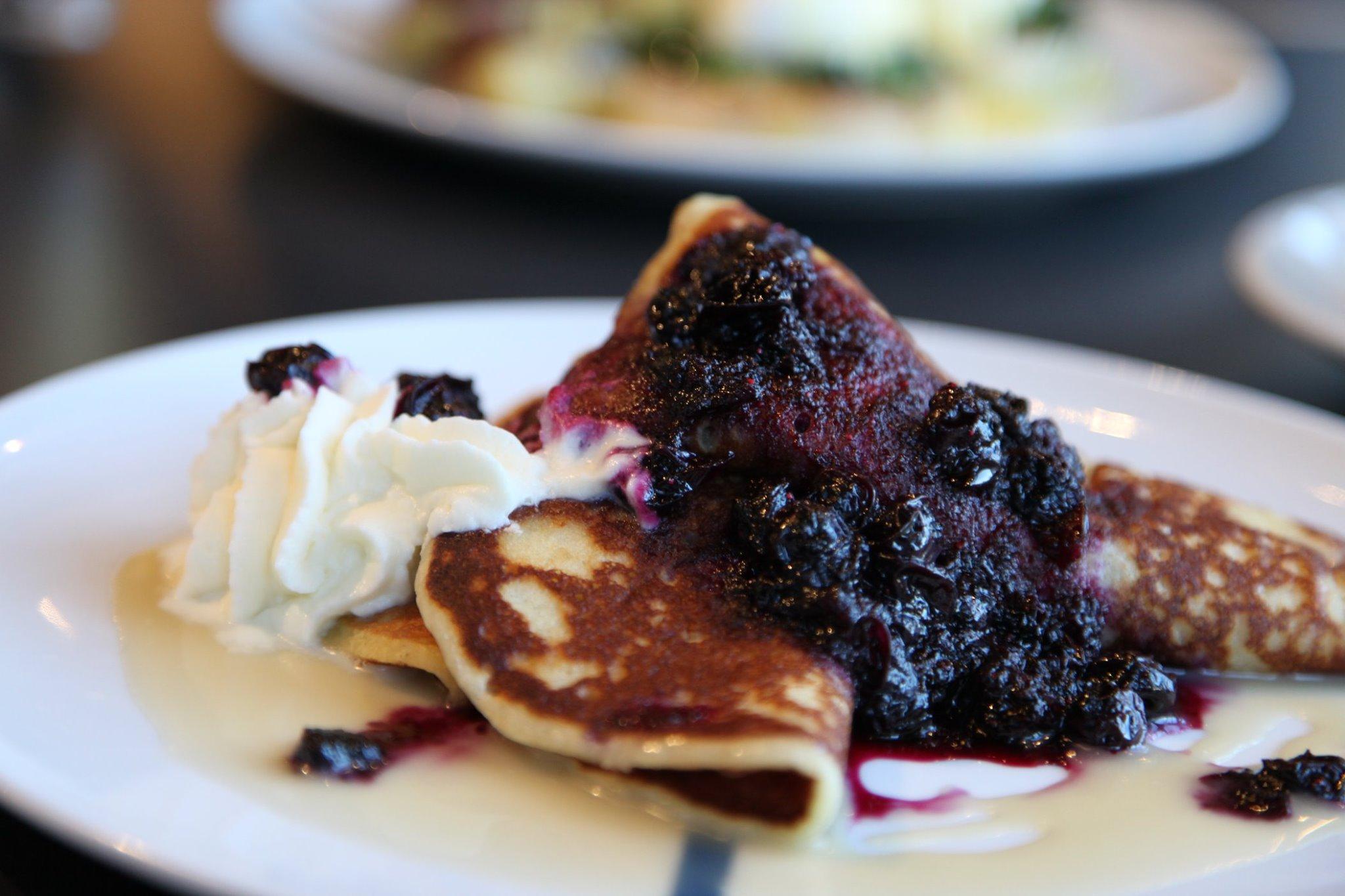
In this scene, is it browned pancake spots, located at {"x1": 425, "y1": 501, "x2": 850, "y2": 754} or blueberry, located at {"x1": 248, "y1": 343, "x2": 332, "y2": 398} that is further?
blueberry, located at {"x1": 248, "y1": 343, "x2": 332, "y2": 398}

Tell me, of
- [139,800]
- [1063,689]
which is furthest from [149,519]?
[1063,689]

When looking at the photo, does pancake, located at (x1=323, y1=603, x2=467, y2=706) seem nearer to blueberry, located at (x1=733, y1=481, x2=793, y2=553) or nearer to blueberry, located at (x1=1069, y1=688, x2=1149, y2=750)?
blueberry, located at (x1=733, y1=481, x2=793, y2=553)

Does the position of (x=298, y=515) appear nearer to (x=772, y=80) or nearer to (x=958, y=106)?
(x=772, y=80)

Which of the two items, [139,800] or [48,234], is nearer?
[139,800]

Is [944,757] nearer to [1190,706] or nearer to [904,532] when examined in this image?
[904,532]

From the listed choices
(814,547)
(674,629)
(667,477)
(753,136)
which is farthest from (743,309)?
(753,136)

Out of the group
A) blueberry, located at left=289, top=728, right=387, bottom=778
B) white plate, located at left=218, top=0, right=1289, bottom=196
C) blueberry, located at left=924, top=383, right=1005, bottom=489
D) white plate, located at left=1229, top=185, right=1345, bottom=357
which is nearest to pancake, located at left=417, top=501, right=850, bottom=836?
blueberry, located at left=289, top=728, right=387, bottom=778
